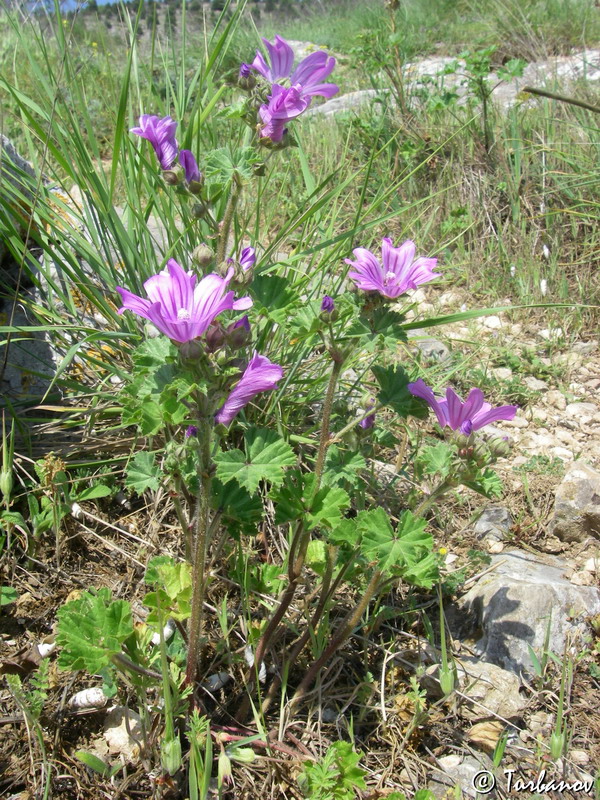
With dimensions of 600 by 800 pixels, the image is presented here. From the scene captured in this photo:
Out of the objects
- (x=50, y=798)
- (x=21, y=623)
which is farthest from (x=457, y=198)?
(x=50, y=798)

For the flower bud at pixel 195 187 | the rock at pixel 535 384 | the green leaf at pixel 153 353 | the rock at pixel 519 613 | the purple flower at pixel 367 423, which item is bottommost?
the rock at pixel 519 613

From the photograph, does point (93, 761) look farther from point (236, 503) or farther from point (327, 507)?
point (327, 507)

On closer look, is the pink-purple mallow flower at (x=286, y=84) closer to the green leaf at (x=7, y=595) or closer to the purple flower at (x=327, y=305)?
the purple flower at (x=327, y=305)

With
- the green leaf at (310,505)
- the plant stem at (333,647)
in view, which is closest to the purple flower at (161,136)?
the green leaf at (310,505)

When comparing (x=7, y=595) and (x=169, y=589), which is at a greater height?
(x=169, y=589)

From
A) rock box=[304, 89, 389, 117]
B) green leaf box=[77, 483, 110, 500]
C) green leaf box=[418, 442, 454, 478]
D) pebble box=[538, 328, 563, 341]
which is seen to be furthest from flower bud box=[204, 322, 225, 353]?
rock box=[304, 89, 389, 117]

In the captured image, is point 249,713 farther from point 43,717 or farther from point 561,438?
point 561,438

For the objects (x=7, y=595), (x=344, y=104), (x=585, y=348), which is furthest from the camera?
(x=344, y=104)

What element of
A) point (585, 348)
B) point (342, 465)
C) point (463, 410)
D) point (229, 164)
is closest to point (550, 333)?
point (585, 348)
